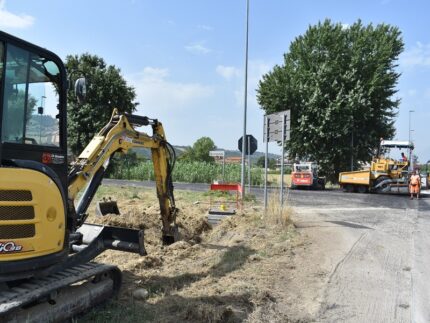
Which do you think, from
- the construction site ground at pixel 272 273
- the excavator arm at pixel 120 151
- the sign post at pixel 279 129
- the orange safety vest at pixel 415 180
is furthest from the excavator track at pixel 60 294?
the orange safety vest at pixel 415 180

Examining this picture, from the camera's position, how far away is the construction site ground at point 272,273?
19.0 feet

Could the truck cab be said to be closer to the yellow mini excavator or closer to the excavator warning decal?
the yellow mini excavator

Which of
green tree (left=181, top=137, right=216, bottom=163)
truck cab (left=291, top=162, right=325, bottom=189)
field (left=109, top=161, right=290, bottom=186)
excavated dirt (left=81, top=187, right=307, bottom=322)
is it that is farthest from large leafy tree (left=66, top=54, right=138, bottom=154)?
green tree (left=181, top=137, right=216, bottom=163)

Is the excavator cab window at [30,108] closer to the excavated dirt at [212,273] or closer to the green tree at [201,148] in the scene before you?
the excavated dirt at [212,273]

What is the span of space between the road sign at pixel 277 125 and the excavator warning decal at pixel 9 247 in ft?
30.4

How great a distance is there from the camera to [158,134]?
927 cm

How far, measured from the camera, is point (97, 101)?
3859 centimetres

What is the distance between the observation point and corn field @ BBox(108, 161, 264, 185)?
42531 millimetres

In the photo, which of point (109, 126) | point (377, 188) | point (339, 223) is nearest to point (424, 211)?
point (339, 223)

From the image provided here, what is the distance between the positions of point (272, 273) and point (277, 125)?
621 cm

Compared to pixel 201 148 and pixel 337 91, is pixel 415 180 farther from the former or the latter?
pixel 201 148

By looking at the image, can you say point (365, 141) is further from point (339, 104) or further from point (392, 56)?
point (392, 56)

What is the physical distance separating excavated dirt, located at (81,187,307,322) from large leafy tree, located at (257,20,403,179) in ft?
77.1

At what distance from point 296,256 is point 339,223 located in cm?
433
